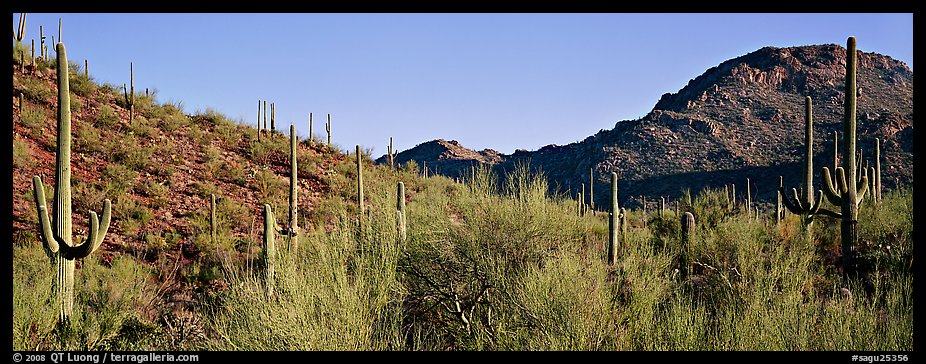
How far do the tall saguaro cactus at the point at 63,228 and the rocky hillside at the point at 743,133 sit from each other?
101 feet

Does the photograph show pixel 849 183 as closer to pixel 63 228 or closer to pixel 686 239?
pixel 686 239

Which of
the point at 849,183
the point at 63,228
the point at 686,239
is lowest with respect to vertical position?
the point at 686,239

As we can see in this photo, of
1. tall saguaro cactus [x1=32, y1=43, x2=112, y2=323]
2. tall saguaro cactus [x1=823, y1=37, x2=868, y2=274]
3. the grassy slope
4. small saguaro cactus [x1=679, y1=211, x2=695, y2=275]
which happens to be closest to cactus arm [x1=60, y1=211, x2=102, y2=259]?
tall saguaro cactus [x1=32, y1=43, x2=112, y2=323]

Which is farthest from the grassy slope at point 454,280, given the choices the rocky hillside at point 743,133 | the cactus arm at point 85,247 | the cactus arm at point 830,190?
the rocky hillside at point 743,133

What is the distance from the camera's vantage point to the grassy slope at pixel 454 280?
218 inches

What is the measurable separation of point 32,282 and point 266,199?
1179 cm

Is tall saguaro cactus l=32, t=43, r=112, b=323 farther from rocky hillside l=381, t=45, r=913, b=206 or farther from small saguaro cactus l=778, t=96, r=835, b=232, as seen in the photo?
rocky hillside l=381, t=45, r=913, b=206

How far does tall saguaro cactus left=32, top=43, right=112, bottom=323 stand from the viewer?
22.2 feet

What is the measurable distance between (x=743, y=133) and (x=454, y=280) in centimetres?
4522

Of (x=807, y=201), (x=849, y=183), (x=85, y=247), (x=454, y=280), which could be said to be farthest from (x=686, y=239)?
(x=85, y=247)

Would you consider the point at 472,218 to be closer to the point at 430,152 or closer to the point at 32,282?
the point at 32,282

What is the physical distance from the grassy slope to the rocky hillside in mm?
24747

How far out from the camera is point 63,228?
692 centimetres
